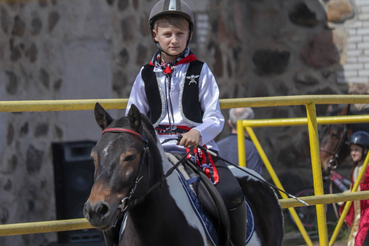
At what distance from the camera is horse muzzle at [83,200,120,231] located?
6.11 feet

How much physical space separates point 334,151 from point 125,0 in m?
3.62

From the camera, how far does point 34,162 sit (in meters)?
6.06

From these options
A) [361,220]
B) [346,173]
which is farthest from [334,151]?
[361,220]

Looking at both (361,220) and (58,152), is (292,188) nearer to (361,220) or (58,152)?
(361,220)

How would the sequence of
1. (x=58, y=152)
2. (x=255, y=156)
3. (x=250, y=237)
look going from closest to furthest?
1. (x=250, y=237)
2. (x=255, y=156)
3. (x=58, y=152)

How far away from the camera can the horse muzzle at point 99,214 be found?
73.4 inches

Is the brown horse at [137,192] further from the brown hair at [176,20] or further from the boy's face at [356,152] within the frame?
the boy's face at [356,152]

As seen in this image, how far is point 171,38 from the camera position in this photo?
8.44 feet

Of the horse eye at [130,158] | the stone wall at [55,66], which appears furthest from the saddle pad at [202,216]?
the stone wall at [55,66]

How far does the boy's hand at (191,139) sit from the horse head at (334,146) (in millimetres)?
5084

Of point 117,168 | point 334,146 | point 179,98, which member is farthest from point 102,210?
point 334,146

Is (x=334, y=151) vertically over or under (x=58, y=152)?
under

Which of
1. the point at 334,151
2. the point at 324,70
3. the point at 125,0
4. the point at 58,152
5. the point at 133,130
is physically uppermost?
the point at 125,0

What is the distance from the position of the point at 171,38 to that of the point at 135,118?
0.63 metres
